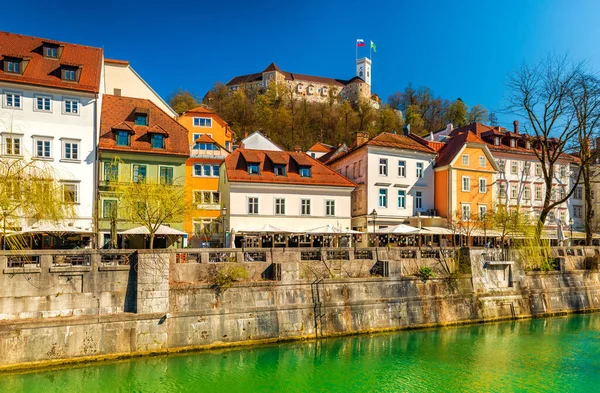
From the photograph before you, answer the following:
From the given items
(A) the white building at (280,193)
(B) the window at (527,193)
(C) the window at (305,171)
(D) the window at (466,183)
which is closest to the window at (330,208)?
(A) the white building at (280,193)

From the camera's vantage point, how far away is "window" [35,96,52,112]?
29.1 m

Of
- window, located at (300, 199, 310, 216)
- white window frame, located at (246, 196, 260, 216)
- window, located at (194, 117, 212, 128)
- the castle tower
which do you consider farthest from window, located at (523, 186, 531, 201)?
the castle tower

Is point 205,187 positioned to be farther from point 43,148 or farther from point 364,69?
point 364,69

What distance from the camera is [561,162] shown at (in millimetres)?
47750

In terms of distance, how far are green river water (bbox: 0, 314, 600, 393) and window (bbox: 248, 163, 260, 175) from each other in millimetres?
15247

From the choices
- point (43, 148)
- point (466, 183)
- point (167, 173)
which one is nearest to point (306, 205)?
point (167, 173)

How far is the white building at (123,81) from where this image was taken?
128 ft

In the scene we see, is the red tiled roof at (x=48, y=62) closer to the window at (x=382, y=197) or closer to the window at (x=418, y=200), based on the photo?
the window at (x=382, y=197)

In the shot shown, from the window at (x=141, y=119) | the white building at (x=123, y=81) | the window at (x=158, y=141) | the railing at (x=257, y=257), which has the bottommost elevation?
the railing at (x=257, y=257)

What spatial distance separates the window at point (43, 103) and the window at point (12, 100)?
3.18 ft

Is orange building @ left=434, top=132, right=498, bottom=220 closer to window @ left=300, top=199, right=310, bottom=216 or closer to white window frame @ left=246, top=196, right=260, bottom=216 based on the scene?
window @ left=300, top=199, right=310, bottom=216

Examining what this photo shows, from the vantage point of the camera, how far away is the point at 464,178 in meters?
39.2

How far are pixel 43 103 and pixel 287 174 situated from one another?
17.2m

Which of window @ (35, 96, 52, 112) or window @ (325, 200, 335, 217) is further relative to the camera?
window @ (325, 200, 335, 217)
